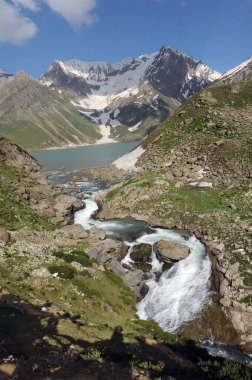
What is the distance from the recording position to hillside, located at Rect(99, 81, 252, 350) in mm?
45959

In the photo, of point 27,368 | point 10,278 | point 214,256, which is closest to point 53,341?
point 27,368

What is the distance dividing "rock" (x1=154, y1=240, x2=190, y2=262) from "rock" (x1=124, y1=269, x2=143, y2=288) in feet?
14.6

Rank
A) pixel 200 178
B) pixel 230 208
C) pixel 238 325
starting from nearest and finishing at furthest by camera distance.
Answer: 1. pixel 238 325
2. pixel 230 208
3. pixel 200 178

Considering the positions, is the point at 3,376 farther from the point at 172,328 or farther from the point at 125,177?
the point at 125,177

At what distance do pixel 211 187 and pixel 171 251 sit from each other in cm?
2931

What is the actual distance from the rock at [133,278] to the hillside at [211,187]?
30.9 ft

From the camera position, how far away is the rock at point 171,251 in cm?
5169

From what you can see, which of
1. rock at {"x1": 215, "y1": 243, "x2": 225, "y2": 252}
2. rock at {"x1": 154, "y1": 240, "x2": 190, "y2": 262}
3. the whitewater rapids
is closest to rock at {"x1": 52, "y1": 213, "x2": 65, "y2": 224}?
the whitewater rapids

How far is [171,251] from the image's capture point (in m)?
52.2

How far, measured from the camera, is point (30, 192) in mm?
76688

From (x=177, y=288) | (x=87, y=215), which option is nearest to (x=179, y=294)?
(x=177, y=288)

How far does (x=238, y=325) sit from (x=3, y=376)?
A: 2527 centimetres

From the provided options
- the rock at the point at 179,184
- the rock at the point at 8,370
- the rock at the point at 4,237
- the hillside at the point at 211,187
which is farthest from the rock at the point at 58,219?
the rock at the point at 8,370

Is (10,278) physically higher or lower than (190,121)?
lower
